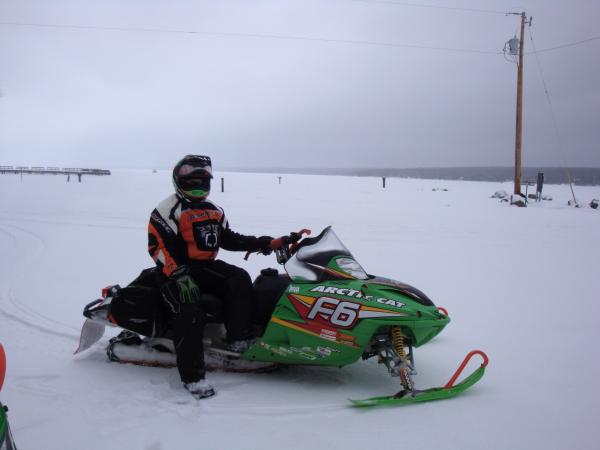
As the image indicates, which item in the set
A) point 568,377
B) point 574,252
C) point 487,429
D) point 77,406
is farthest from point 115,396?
point 574,252

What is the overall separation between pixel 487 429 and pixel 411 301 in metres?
0.94

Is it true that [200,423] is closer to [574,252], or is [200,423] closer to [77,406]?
[77,406]

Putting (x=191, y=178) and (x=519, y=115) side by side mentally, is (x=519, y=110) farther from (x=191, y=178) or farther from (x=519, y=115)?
(x=191, y=178)

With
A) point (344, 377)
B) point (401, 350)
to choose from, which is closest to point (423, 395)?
point (401, 350)

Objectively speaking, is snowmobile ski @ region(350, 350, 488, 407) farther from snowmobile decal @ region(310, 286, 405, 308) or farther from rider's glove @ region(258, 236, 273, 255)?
rider's glove @ region(258, 236, 273, 255)

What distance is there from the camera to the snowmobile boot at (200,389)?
3.14 metres

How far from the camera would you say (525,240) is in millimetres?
9406

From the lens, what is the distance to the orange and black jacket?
3.41 metres

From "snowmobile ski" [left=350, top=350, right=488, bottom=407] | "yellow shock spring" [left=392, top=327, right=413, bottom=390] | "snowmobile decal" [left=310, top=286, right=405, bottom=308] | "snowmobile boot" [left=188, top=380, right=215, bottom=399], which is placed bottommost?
"snowmobile boot" [left=188, top=380, right=215, bottom=399]

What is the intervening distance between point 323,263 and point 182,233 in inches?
45.6

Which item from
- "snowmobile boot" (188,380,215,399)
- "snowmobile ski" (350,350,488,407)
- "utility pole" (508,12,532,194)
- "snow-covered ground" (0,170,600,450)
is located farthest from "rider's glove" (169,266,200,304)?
"utility pole" (508,12,532,194)

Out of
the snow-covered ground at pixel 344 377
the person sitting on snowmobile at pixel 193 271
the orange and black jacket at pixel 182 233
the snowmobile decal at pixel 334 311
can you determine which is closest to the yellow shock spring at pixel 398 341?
the snowmobile decal at pixel 334 311

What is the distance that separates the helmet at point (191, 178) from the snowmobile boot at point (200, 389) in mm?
1436

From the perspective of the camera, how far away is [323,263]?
344cm
